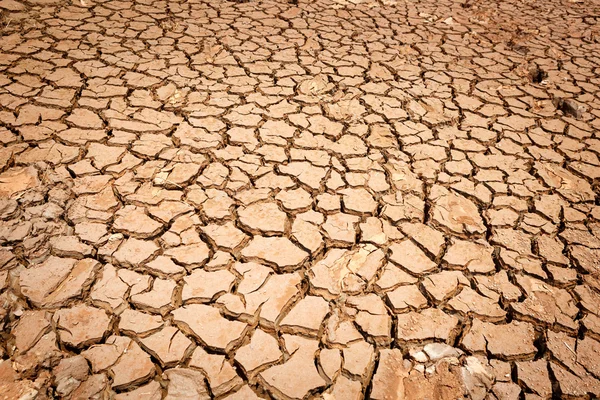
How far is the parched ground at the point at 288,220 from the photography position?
1.31 meters

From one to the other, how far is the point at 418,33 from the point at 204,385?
3.90m

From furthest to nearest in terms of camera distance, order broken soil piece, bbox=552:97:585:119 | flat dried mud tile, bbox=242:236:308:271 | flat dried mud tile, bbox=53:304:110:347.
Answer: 1. broken soil piece, bbox=552:97:585:119
2. flat dried mud tile, bbox=242:236:308:271
3. flat dried mud tile, bbox=53:304:110:347

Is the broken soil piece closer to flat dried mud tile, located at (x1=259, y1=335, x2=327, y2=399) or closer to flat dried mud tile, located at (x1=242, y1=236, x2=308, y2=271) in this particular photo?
flat dried mud tile, located at (x1=242, y1=236, x2=308, y2=271)

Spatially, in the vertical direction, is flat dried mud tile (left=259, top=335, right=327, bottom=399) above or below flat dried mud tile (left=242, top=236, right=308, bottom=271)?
below

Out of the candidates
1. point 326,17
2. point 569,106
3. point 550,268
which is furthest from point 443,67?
point 550,268

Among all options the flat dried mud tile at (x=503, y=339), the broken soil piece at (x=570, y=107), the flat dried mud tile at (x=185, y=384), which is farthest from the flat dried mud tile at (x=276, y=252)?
the broken soil piece at (x=570, y=107)

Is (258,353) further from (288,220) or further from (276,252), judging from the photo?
(288,220)

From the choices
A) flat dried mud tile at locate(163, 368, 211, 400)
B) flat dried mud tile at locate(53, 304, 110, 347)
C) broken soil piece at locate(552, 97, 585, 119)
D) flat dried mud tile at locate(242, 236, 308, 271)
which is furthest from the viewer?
broken soil piece at locate(552, 97, 585, 119)

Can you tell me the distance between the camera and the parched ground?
1.31 meters

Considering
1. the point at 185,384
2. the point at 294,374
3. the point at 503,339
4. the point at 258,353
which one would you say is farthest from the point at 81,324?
the point at 503,339

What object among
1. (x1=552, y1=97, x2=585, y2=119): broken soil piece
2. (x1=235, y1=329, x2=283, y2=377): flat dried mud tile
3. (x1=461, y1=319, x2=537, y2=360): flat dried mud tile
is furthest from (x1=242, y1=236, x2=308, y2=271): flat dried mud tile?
(x1=552, y1=97, x2=585, y2=119): broken soil piece

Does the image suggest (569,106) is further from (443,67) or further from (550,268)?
(550,268)

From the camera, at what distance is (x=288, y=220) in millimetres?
1844

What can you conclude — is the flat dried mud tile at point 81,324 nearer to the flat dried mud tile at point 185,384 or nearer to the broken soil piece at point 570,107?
the flat dried mud tile at point 185,384
